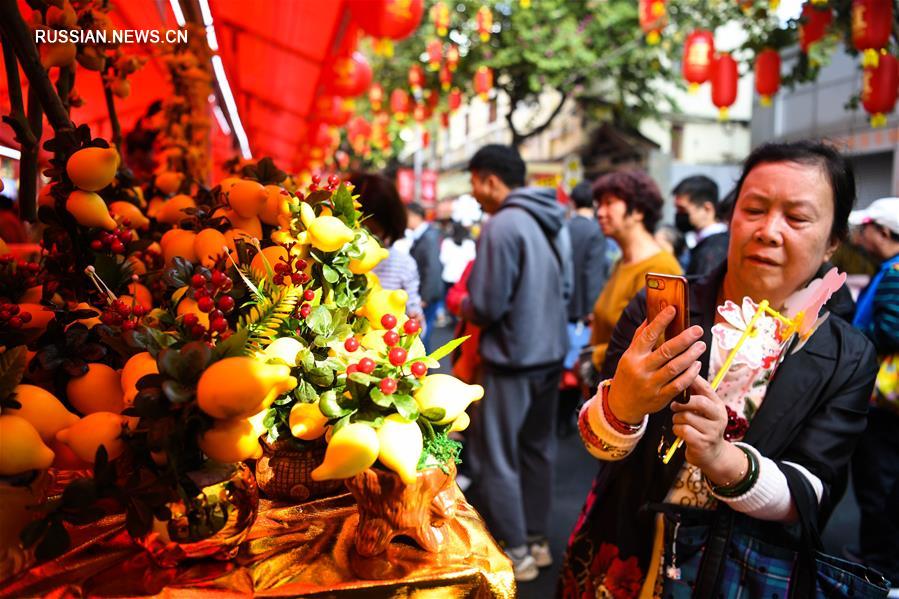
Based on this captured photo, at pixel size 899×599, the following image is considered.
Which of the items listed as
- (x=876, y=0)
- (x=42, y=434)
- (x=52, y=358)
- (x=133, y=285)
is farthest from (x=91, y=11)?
(x=876, y=0)

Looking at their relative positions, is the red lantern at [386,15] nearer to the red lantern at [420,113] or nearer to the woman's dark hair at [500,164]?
the woman's dark hair at [500,164]

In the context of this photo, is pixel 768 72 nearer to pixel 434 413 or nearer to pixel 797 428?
pixel 797 428

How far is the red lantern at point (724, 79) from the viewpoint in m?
7.03

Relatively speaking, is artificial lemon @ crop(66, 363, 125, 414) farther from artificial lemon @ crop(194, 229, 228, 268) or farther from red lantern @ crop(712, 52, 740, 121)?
red lantern @ crop(712, 52, 740, 121)

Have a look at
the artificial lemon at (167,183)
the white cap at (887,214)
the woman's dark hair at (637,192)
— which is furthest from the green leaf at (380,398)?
the white cap at (887,214)

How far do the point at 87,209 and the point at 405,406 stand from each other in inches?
26.0

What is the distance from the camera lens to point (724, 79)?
23.1 feet

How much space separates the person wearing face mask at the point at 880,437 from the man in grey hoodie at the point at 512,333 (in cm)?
142

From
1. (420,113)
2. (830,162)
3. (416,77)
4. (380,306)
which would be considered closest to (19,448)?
(380,306)

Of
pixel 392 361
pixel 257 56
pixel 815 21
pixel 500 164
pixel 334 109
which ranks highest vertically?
pixel 257 56

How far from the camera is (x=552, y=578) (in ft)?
10.4

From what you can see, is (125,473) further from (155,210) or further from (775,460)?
(775,460)

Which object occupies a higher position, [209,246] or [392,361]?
[209,246]

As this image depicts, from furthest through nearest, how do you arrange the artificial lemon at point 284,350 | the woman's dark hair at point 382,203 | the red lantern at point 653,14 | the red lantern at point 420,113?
the red lantern at point 420,113 → the red lantern at point 653,14 → the woman's dark hair at point 382,203 → the artificial lemon at point 284,350
